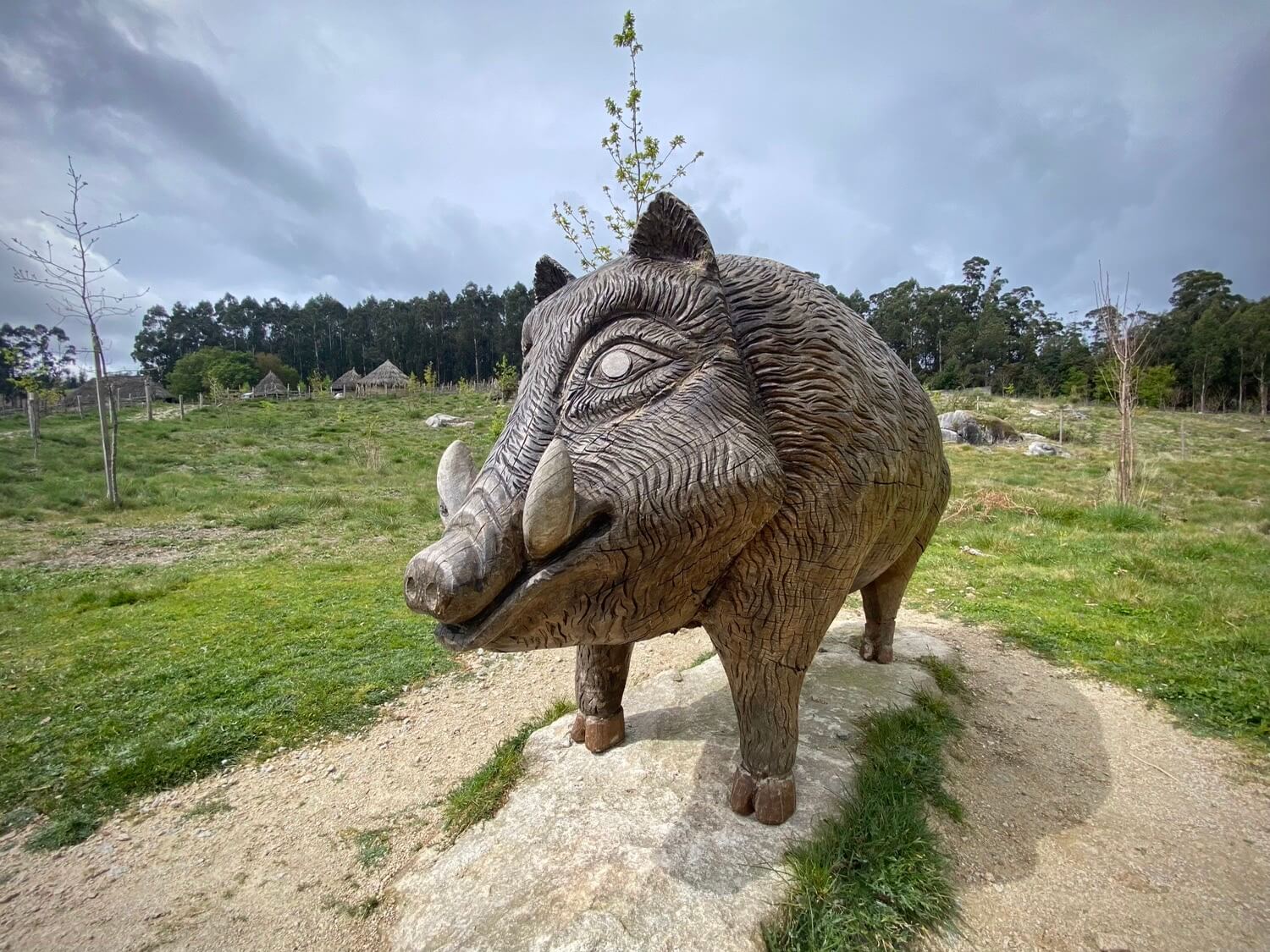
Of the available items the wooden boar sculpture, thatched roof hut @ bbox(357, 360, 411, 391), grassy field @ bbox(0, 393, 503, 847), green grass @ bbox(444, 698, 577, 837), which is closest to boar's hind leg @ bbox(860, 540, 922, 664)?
the wooden boar sculpture

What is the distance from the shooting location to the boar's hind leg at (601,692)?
286 centimetres

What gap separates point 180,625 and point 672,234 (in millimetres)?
5949

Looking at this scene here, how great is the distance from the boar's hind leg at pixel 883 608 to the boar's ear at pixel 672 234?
7.77 ft

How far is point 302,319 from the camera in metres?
63.9

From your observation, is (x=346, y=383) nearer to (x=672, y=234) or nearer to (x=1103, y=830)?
(x=672, y=234)

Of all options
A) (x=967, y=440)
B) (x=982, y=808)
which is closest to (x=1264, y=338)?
(x=967, y=440)

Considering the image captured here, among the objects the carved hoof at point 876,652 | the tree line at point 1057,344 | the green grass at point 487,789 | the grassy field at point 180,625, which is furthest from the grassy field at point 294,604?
the tree line at point 1057,344

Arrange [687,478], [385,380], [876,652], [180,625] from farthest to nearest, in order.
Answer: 1. [385,380]
2. [180,625]
3. [876,652]
4. [687,478]

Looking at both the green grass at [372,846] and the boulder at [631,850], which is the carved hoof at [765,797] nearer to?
the boulder at [631,850]

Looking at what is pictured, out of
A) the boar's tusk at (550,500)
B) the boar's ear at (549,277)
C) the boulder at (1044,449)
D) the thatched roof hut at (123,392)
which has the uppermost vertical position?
the thatched roof hut at (123,392)

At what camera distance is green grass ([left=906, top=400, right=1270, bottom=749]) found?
4004 millimetres

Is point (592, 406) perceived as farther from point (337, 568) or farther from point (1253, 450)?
point (1253, 450)

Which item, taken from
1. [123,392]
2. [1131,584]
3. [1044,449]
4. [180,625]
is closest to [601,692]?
[180,625]

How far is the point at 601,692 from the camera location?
9.56ft
